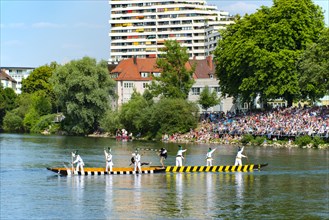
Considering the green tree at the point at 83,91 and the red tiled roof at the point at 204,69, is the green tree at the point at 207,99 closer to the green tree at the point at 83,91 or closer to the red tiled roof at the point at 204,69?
the green tree at the point at 83,91

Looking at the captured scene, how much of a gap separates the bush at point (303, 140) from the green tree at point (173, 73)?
37.5 metres

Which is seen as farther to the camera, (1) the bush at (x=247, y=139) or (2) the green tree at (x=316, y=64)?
(1) the bush at (x=247, y=139)

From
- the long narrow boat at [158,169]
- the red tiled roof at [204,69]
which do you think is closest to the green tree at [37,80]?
the red tiled roof at [204,69]

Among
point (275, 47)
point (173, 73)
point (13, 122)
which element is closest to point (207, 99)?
point (173, 73)

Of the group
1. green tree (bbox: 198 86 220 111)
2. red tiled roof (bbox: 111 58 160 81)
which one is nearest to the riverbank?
green tree (bbox: 198 86 220 111)

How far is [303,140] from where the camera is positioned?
89438mm

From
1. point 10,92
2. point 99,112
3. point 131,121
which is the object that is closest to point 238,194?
point 131,121

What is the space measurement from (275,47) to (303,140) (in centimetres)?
1777

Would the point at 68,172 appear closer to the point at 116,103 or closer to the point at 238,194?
the point at 238,194

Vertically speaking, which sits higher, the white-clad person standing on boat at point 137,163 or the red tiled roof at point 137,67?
the red tiled roof at point 137,67

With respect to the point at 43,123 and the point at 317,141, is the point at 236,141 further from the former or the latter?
the point at 43,123

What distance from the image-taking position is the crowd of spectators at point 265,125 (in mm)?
91938

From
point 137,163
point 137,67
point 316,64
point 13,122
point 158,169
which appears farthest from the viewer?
point 137,67

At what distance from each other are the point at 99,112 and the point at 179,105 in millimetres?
21949
